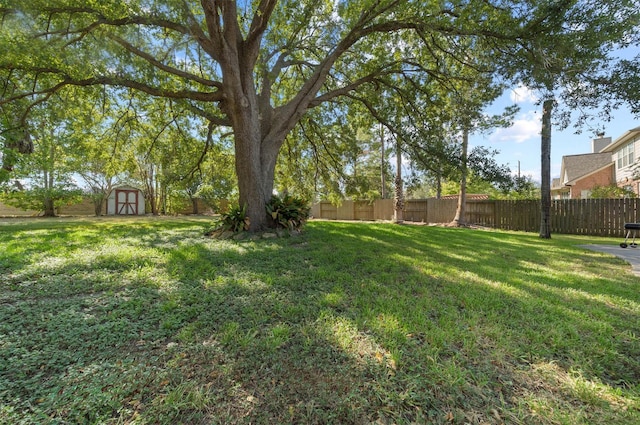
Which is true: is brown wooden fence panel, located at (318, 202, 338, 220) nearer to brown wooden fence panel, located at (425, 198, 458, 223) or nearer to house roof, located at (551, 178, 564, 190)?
brown wooden fence panel, located at (425, 198, 458, 223)

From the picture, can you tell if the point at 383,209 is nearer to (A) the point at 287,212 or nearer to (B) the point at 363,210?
(B) the point at 363,210

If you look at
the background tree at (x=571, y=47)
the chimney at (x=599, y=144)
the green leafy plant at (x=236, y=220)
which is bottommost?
the green leafy plant at (x=236, y=220)

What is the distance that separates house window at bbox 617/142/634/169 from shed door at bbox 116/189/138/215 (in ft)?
101

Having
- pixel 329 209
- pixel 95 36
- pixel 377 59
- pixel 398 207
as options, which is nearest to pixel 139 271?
pixel 95 36

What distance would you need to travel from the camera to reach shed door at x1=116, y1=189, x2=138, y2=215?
66.2 ft

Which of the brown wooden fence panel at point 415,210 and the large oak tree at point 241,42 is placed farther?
the brown wooden fence panel at point 415,210

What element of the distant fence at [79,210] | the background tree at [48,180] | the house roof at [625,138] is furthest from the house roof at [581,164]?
the background tree at [48,180]

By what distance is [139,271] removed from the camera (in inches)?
134

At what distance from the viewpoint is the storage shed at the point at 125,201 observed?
65.6 ft

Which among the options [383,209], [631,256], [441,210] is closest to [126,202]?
[383,209]

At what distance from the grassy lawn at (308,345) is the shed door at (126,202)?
19.4m

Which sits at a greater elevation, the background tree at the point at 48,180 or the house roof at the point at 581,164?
the house roof at the point at 581,164

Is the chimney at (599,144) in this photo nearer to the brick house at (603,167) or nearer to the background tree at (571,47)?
the brick house at (603,167)

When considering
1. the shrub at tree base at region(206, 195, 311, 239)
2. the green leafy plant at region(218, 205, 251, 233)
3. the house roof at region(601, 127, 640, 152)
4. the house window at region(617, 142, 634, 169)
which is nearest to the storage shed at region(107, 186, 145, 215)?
the shrub at tree base at region(206, 195, 311, 239)
